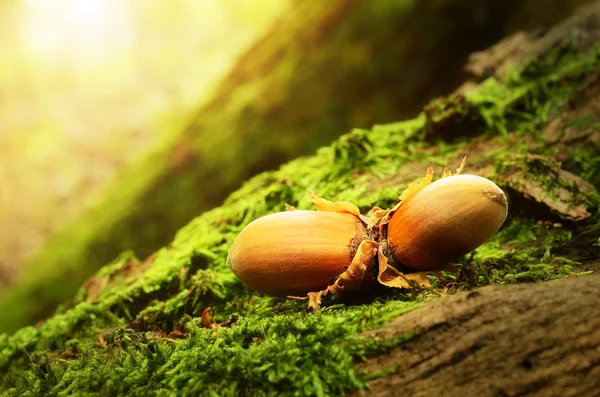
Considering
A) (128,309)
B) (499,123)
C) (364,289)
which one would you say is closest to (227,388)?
(364,289)

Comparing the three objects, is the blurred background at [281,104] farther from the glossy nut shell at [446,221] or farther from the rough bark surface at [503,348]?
the rough bark surface at [503,348]

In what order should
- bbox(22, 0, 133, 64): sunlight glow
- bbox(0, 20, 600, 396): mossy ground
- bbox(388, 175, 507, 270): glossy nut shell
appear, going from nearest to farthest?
bbox(0, 20, 600, 396): mossy ground → bbox(388, 175, 507, 270): glossy nut shell → bbox(22, 0, 133, 64): sunlight glow

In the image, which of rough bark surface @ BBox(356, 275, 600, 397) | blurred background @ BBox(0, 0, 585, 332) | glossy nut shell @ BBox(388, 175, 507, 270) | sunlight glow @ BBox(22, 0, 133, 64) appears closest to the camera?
rough bark surface @ BBox(356, 275, 600, 397)

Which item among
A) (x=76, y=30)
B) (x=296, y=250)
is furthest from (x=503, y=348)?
(x=76, y=30)

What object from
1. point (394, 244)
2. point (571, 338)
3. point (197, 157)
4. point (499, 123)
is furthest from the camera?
point (197, 157)

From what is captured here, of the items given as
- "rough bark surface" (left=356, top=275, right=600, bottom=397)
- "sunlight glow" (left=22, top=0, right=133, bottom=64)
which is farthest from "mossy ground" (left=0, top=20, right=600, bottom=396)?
"sunlight glow" (left=22, top=0, right=133, bottom=64)

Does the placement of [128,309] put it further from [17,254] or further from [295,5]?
[17,254]

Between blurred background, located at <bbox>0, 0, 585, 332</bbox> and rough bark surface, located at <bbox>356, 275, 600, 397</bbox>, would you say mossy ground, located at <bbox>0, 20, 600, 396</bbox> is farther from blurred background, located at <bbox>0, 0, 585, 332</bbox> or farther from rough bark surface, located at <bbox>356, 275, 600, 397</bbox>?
blurred background, located at <bbox>0, 0, 585, 332</bbox>
